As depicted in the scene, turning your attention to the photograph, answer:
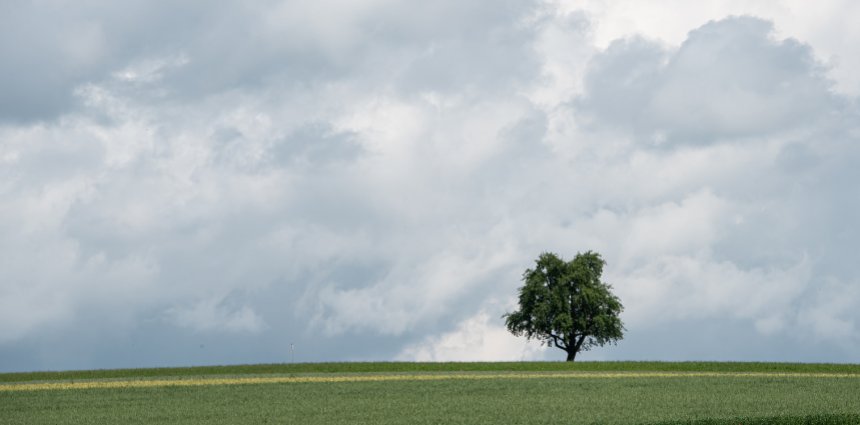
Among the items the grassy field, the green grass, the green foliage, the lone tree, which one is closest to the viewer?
the green foliage

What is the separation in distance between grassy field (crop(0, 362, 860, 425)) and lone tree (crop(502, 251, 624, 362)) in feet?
129

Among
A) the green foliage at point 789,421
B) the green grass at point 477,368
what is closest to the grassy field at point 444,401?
the green foliage at point 789,421

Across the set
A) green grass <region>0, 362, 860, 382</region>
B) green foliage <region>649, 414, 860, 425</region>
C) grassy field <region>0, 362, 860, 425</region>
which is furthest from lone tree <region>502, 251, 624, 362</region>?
green foliage <region>649, 414, 860, 425</region>

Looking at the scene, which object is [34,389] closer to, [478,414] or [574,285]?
[478,414]

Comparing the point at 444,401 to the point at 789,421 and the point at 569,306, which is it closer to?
the point at 789,421

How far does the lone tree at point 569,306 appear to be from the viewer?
3533 inches

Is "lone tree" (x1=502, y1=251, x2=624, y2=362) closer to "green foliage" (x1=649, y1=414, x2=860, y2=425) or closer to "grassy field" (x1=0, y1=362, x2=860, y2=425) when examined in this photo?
"grassy field" (x1=0, y1=362, x2=860, y2=425)

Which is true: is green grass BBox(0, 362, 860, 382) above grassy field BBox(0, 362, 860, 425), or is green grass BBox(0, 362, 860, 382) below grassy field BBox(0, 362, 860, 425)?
above

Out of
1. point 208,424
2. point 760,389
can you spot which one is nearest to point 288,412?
point 208,424

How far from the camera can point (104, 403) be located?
36344mm

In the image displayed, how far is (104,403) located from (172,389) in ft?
19.3

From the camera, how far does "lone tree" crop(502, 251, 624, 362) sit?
294 ft

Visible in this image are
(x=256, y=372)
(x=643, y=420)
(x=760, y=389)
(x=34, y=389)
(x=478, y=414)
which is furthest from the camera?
(x=256, y=372)

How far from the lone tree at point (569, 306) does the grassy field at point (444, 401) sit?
39390 millimetres
